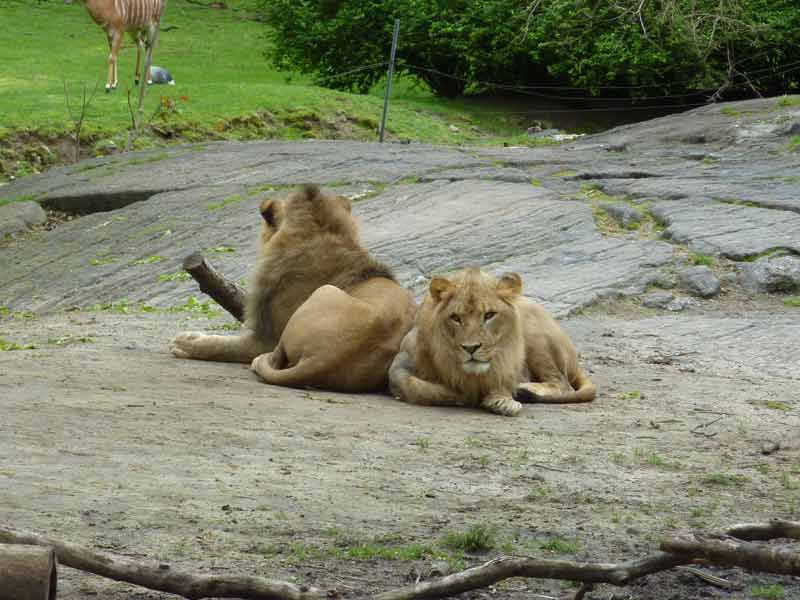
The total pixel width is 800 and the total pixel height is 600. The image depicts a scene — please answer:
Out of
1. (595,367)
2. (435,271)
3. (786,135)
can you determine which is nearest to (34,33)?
(786,135)

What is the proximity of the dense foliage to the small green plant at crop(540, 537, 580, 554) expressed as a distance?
17.7 metres

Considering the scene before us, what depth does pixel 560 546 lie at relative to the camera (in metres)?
4.96

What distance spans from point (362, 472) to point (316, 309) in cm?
243

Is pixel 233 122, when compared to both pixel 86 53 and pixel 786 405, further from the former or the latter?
pixel 786 405

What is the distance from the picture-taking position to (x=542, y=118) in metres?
27.5

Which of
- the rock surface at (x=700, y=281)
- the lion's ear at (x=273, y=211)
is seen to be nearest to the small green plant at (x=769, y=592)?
the lion's ear at (x=273, y=211)

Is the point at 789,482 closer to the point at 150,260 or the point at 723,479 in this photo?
the point at 723,479

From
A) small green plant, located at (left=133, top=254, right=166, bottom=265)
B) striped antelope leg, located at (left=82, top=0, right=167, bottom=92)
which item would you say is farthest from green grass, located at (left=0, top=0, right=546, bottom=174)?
small green plant, located at (left=133, top=254, right=166, bottom=265)

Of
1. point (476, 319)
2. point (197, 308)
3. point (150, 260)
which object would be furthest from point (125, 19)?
point (476, 319)

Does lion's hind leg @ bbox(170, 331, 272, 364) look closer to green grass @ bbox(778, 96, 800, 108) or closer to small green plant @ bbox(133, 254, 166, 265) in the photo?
small green plant @ bbox(133, 254, 166, 265)

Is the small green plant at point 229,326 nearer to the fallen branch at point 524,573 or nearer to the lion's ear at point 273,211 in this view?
the lion's ear at point 273,211

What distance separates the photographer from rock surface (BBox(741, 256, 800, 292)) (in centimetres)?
1241

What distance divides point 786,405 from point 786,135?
36.8ft

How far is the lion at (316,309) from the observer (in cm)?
811
